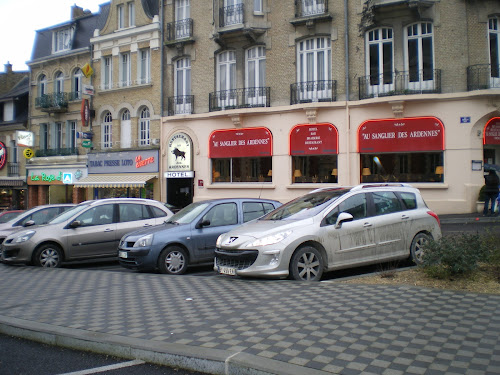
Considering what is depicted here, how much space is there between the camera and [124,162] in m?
26.8

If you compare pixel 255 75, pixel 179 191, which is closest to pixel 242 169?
pixel 179 191

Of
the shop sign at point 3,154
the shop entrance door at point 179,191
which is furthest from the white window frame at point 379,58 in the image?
the shop sign at point 3,154

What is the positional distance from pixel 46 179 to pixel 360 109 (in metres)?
20.7

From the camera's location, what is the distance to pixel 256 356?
14.0 feet

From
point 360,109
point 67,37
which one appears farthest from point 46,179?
point 360,109

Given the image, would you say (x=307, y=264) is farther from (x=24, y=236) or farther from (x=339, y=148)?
(x=339, y=148)

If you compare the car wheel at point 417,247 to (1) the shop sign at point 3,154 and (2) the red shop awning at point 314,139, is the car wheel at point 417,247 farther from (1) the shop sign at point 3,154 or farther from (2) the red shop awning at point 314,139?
(1) the shop sign at point 3,154

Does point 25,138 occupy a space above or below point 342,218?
above

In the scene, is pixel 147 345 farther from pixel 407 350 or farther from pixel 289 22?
pixel 289 22

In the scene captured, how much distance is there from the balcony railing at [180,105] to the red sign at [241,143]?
214cm

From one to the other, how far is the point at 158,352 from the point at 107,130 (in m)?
25.4

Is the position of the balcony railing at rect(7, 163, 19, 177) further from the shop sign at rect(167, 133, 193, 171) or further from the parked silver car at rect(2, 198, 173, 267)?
the parked silver car at rect(2, 198, 173, 267)

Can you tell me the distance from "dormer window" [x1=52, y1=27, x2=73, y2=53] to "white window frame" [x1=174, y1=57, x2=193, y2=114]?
931 centimetres

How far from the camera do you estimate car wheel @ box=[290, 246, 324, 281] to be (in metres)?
7.73
